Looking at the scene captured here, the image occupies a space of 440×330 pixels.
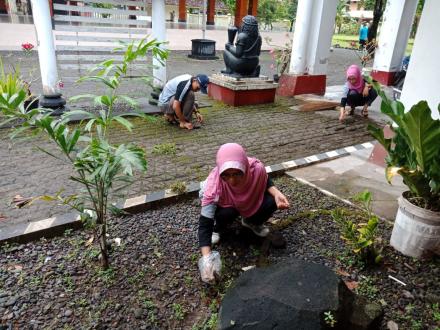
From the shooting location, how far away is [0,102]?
1795 millimetres

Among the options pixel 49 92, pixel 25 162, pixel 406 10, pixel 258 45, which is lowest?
pixel 25 162

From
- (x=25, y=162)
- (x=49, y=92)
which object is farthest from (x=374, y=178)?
(x=49, y=92)

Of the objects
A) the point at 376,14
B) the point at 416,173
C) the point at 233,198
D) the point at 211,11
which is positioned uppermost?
the point at 376,14

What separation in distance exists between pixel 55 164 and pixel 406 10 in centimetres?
917

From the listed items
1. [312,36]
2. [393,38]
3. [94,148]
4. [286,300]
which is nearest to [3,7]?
[312,36]

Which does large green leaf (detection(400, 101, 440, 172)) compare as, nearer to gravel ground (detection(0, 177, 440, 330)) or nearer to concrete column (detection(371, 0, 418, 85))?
gravel ground (detection(0, 177, 440, 330))

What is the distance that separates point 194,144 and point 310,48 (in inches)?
172

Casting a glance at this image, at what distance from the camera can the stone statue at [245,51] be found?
657 centimetres

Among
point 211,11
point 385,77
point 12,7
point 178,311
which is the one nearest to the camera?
point 178,311

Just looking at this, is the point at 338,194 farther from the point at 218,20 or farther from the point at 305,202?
the point at 218,20

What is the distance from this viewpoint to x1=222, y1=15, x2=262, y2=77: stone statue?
6574 mm

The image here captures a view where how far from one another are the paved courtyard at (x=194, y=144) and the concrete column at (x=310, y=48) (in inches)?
21.2

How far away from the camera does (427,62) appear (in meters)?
3.60

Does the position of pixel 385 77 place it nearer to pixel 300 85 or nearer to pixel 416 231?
pixel 300 85
